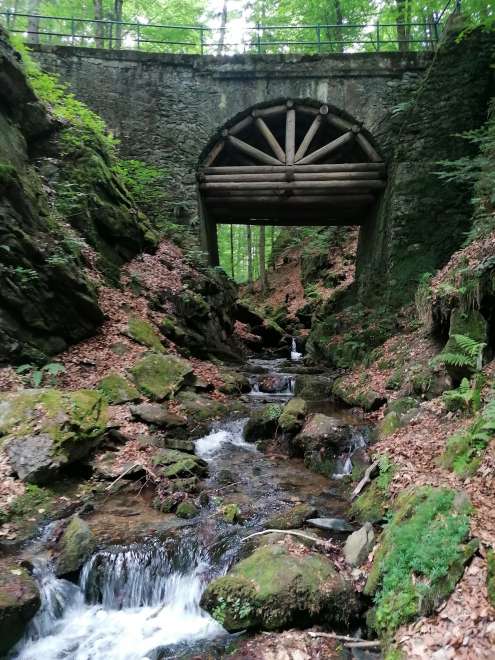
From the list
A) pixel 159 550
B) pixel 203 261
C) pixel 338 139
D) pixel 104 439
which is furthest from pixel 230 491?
pixel 338 139

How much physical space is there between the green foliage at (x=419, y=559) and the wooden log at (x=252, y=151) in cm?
1126

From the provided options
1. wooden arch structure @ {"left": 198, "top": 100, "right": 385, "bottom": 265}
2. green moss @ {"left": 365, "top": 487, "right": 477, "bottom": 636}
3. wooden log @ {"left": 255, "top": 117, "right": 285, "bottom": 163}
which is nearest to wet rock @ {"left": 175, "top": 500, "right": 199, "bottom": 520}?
green moss @ {"left": 365, "top": 487, "right": 477, "bottom": 636}

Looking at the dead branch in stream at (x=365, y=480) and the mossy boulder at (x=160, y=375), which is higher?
the mossy boulder at (x=160, y=375)

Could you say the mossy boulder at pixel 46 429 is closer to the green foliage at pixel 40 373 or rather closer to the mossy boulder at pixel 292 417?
the green foliage at pixel 40 373

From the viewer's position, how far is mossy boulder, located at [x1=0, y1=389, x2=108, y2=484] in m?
5.83

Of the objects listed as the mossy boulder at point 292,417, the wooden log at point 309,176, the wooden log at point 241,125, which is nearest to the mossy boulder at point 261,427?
the mossy boulder at point 292,417

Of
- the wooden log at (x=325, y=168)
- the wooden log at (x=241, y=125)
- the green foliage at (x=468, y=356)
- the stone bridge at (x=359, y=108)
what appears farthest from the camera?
the wooden log at (x=241, y=125)

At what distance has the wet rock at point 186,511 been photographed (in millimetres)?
5578

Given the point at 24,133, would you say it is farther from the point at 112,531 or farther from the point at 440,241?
the point at 440,241

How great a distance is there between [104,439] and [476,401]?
521 cm

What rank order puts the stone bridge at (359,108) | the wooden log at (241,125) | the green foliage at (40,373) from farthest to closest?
the wooden log at (241,125)
the stone bridge at (359,108)
the green foliage at (40,373)

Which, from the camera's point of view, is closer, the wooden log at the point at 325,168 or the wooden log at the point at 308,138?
the wooden log at the point at 308,138

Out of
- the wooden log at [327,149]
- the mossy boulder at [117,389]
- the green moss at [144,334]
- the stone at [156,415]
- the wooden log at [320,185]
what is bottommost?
the stone at [156,415]

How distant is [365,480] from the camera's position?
19.2 feet
